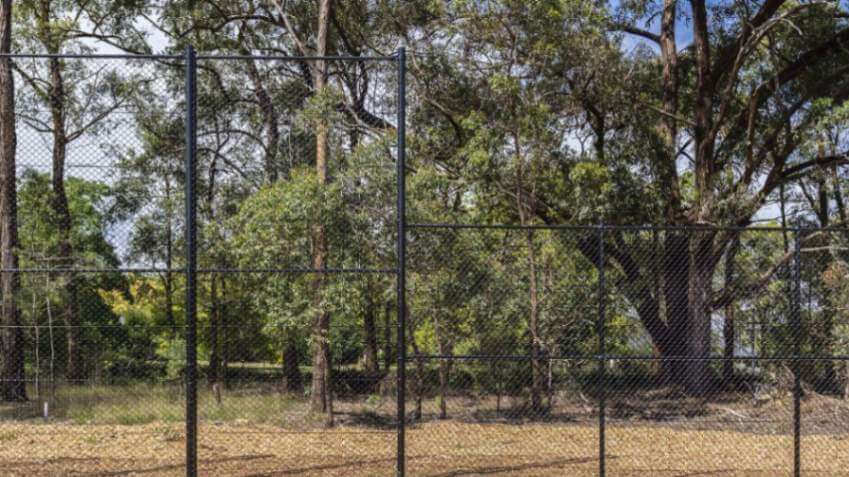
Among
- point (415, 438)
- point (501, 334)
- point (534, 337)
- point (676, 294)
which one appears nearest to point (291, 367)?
point (415, 438)

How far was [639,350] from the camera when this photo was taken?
1572cm

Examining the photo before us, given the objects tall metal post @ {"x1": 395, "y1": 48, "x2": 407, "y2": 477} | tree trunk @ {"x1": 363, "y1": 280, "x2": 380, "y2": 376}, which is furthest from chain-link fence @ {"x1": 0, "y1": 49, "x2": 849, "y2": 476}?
tall metal post @ {"x1": 395, "y1": 48, "x2": 407, "y2": 477}

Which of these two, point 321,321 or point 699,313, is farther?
point 699,313

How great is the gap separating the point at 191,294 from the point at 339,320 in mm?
5130

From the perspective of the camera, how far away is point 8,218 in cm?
1367

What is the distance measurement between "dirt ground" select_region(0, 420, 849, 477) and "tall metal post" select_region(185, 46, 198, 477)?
121cm

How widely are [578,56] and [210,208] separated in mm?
6913

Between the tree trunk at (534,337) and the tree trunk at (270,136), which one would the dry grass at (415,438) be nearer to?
the tree trunk at (534,337)

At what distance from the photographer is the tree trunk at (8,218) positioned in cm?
1266

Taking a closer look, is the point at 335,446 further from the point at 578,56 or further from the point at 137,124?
the point at 578,56

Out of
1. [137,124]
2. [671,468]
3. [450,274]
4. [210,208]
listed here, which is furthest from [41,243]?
[671,468]

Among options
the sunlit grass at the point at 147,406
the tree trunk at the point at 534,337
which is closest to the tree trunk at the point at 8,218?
the sunlit grass at the point at 147,406

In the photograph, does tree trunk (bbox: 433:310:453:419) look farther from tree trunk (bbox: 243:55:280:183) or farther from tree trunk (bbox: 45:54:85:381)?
tree trunk (bbox: 45:54:85:381)

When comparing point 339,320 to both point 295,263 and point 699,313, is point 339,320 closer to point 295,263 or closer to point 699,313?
point 295,263
